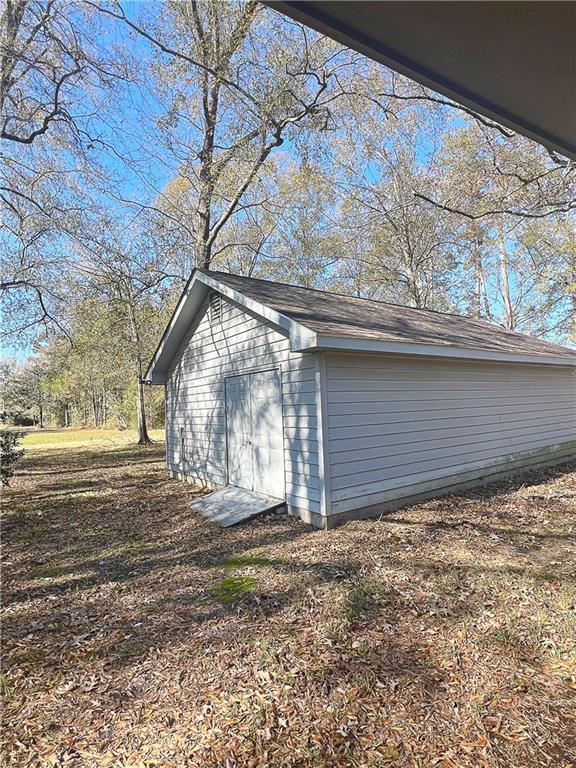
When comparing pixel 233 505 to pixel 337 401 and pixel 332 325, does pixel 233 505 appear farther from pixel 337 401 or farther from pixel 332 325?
pixel 332 325

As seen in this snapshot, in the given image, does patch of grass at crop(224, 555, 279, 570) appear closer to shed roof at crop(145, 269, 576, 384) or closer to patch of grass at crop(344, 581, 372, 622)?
patch of grass at crop(344, 581, 372, 622)

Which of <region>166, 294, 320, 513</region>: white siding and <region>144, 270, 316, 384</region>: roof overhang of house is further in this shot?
<region>166, 294, 320, 513</region>: white siding

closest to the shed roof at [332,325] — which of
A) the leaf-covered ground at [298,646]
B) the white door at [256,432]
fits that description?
the white door at [256,432]

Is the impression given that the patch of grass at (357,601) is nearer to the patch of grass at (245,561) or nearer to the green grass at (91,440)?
the patch of grass at (245,561)

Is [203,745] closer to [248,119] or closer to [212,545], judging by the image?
[212,545]

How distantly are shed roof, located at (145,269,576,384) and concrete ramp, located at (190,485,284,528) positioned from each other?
2.56 m

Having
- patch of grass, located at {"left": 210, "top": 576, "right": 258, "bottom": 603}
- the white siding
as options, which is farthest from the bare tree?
patch of grass, located at {"left": 210, "top": 576, "right": 258, "bottom": 603}

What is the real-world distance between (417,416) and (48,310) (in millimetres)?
10743

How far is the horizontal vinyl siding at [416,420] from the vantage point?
5.60 metres

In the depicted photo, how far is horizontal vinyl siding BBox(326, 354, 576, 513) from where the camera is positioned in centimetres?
560

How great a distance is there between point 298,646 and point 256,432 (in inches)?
161

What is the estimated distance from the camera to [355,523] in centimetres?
545

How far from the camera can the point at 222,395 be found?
7.93 m

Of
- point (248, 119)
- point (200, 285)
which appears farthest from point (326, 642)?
point (248, 119)
